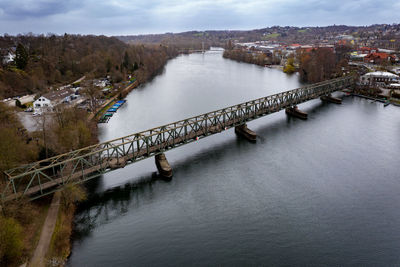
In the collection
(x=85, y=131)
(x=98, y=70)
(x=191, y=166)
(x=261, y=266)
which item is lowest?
(x=261, y=266)

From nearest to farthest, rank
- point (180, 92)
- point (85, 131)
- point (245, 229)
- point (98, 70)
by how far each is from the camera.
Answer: point (245, 229), point (85, 131), point (180, 92), point (98, 70)

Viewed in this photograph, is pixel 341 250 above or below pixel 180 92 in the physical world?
below

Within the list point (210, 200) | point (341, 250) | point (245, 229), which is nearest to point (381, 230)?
point (341, 250)

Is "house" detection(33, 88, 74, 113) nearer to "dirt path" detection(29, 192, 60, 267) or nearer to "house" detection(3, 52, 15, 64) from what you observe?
"house" detection(3, 52, 15, 64)

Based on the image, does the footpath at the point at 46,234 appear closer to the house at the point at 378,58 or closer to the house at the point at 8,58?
the house at the point at 8,58

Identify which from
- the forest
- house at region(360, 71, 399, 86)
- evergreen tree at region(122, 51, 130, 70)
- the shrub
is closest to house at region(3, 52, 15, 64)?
the forest

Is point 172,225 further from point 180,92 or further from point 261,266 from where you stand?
point 180,92

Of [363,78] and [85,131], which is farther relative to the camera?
[363,78]
